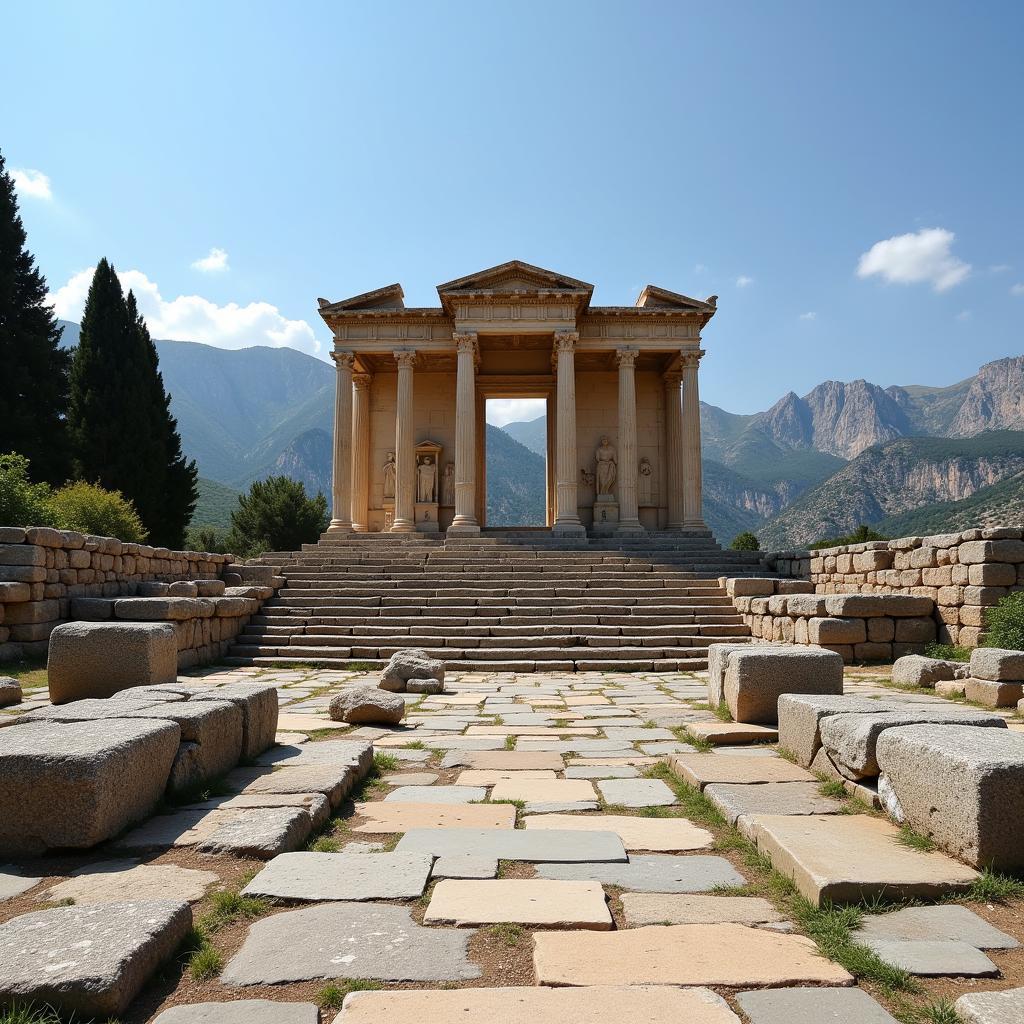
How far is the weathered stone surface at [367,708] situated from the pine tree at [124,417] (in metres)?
22.6

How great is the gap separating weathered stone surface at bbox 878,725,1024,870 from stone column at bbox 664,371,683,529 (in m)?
18.6

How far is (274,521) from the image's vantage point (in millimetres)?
34500

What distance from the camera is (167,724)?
3.98 meters

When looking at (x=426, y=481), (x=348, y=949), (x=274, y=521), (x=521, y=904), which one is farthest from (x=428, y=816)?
(x=274, y=521)

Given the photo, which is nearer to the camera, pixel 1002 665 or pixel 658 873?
pixel 658 873

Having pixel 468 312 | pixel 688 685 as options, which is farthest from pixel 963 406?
pixel 688 685

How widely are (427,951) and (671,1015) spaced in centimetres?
78

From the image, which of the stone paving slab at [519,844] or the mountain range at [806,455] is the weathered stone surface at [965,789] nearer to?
the stone paving slab at [519,844]

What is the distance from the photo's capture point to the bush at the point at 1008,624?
27.6 ft

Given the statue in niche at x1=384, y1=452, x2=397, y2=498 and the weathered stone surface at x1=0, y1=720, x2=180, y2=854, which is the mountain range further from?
the weathered stone surface at x1=0, y1=720, x2=180, y2=854

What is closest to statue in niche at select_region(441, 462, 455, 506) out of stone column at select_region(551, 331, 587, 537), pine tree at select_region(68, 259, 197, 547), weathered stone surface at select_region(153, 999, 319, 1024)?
stone column at select_region(551, 331, 587, 537)

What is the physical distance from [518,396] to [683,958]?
2262 centimetres

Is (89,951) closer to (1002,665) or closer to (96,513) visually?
(1002,665)

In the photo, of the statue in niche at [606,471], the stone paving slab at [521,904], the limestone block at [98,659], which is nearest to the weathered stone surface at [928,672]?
the stone paving slab at [521,904]
